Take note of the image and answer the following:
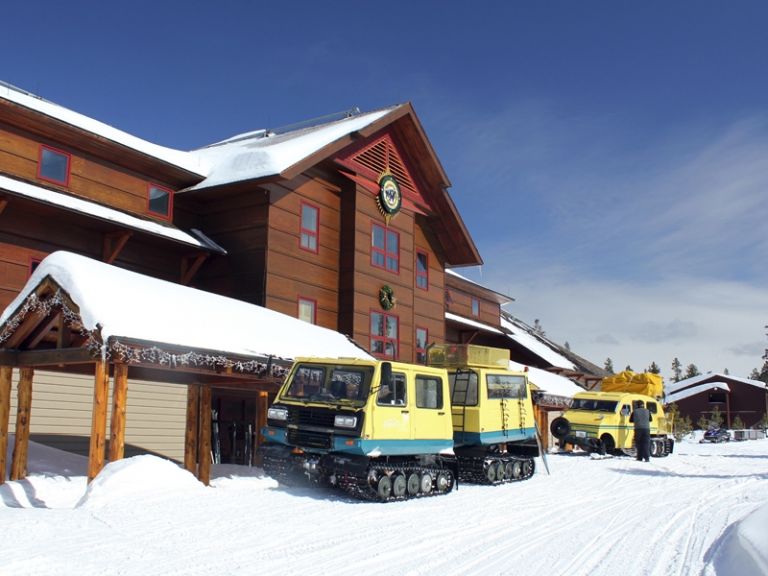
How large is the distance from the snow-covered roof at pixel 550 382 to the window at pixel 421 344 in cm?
751

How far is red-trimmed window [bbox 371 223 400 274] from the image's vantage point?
23281 mm

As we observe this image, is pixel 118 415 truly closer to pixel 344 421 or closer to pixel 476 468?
pixel 344 421

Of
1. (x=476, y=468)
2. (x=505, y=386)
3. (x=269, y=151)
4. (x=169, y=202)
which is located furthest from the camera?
(x=269, y=151)

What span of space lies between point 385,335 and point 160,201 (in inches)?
317

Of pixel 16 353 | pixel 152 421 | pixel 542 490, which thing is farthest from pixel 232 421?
pixel 542 490

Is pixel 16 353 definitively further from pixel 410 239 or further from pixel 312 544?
pixel 410 239

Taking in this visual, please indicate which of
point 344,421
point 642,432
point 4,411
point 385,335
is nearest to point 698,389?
point 642,432

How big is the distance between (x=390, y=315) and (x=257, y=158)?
6656 mm

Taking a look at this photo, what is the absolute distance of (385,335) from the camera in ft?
76.5

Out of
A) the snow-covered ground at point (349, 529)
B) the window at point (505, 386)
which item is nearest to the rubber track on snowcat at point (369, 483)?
the snow-covered ground at point (349, 529)

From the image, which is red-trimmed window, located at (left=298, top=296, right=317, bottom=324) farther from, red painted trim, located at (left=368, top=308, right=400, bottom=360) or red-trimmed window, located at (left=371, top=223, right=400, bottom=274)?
red-trimmed window, located at (left=371, top=223, right=400, bottom=274)

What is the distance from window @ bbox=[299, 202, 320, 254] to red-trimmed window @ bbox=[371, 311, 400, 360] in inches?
119

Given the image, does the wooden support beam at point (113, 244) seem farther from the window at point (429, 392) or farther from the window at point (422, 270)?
the window at point (422, 270)

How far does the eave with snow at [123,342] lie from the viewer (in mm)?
11227
